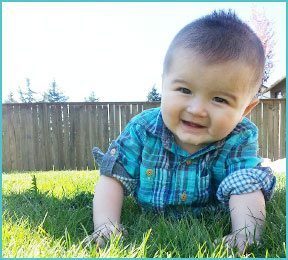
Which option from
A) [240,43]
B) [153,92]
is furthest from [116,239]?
[153,92]

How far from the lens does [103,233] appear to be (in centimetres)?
148

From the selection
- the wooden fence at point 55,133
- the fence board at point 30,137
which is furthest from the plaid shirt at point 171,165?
the fence board at point 30,137

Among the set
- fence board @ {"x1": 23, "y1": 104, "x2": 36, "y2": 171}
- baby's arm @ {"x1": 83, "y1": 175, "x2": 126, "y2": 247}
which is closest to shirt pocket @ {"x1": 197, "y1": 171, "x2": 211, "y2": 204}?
baby's arm @ {"x1": 83, "y1": 175, "x2": 126, "y2": 247}

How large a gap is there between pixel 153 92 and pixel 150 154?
796cm

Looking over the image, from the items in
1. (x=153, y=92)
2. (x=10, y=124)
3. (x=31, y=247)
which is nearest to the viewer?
(x=31, y=247)

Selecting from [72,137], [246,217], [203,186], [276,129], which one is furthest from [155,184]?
[276,129]

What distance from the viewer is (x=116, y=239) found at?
137 centimetres

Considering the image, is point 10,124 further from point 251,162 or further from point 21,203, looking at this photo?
point 251,162

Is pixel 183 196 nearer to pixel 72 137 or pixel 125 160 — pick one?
pixel 125 160

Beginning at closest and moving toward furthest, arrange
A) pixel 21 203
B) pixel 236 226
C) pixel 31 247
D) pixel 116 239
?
pixel 31 247 → pixel 116 239 → pixel 236 226 → pixel 21 203

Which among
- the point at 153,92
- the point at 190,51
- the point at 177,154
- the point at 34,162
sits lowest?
the point at 34,162

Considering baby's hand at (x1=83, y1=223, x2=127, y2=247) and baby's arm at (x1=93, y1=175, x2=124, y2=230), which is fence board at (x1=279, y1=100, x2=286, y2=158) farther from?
baby's hand at (x1=83, y1=223, x2=127, y2=247)

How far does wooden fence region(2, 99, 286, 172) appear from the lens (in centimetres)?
790

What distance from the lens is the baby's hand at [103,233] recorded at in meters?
1.40
